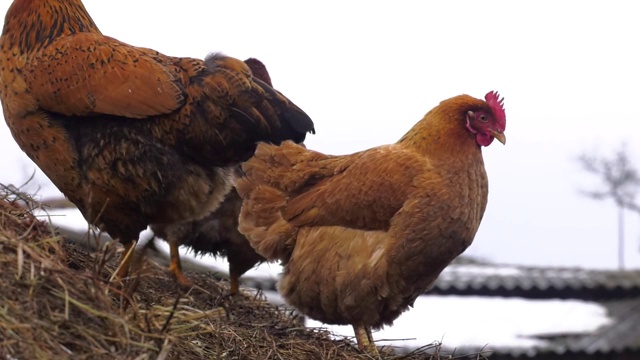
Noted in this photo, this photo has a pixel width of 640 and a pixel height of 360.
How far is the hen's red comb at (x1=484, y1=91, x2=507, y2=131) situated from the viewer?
4.67 meters

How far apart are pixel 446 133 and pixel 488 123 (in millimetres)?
235

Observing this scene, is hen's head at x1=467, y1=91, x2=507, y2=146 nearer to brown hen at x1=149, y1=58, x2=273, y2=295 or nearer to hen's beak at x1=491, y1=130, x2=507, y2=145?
hen's beak at x1=491, y1=130, x2=507, y2=145

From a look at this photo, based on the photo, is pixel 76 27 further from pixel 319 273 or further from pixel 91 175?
pixel 319 273

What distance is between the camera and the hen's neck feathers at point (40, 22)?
4.64 metres

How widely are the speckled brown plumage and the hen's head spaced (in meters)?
0.90

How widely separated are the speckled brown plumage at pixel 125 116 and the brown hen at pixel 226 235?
622 mm

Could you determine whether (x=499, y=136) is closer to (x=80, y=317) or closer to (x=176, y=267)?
(x=176, y=267)

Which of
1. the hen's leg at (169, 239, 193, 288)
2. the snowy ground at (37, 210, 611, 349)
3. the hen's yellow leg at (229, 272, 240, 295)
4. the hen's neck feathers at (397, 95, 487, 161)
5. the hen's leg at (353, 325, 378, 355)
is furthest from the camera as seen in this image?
the snowy ground at (37, 210, 611, 349)

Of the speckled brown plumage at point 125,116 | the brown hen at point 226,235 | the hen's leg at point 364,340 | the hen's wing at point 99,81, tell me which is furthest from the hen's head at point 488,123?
the hen's wing at point 99,81

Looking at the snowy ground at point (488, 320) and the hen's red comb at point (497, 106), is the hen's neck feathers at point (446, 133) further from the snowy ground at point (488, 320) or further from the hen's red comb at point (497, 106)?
the snowy ground at point (488, 320)

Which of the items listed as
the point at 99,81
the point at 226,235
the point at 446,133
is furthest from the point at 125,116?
the point at 446,133

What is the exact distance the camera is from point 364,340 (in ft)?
15.0

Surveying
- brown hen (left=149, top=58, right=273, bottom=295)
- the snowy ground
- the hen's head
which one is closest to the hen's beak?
the hen's head

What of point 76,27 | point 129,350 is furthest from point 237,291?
point 129,350
